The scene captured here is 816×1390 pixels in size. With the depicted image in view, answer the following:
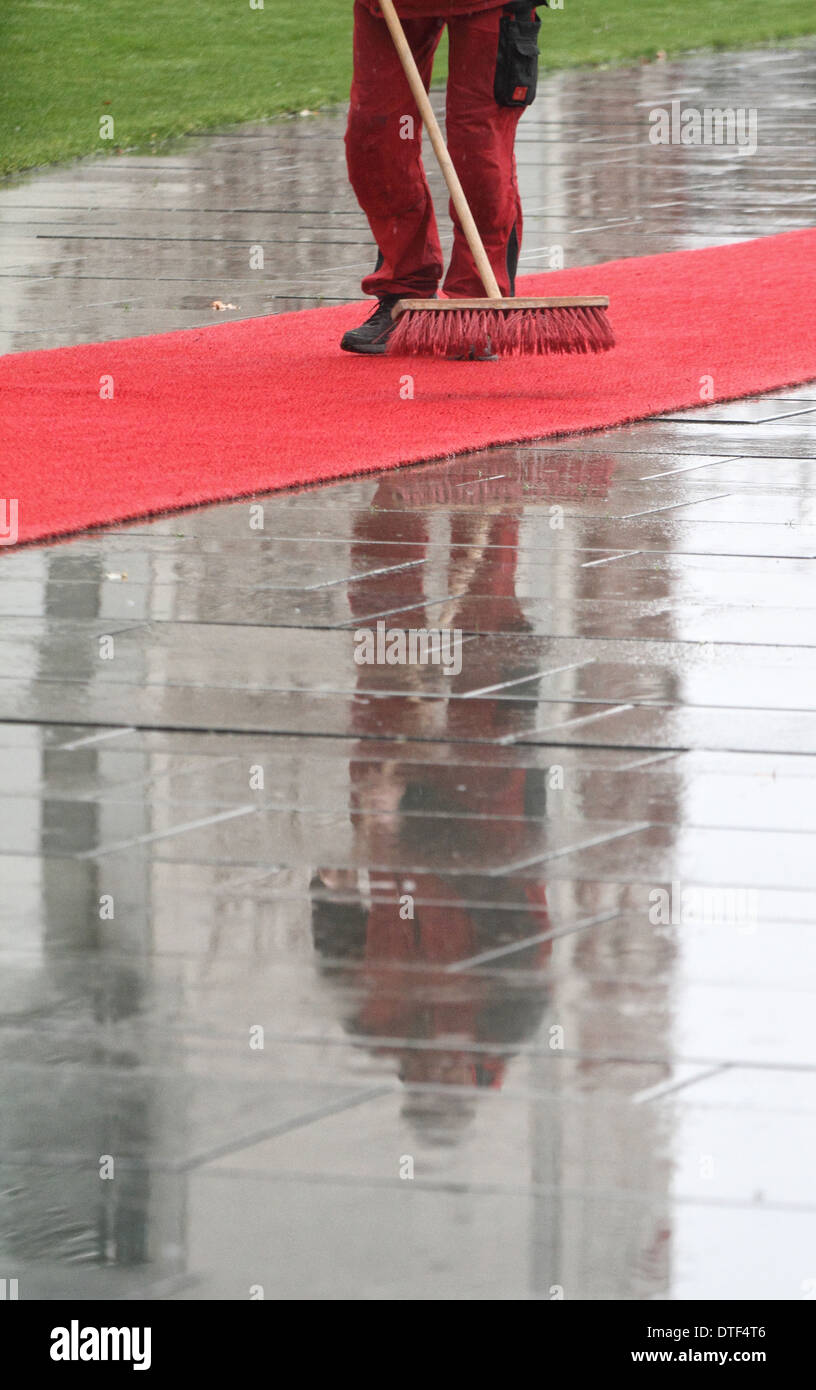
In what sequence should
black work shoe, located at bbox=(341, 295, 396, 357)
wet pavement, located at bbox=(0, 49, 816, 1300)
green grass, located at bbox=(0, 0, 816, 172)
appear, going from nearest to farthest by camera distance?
wet pavement, located at bbox=(0, 49, 816, 1300)
black work shoe, located at bbox=(341, 295, 396, 357)
green grass, located at bbox=(0, 0, 816, 172)

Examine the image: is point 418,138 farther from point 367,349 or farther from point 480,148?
point 367,349

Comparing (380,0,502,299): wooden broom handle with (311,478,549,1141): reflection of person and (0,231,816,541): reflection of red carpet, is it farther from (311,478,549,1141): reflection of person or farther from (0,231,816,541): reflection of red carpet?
(311,478,549,1141): reflection of person

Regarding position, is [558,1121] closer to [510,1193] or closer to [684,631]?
[510,1193]

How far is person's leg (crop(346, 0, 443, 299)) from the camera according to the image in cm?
750

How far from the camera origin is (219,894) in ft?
10.4

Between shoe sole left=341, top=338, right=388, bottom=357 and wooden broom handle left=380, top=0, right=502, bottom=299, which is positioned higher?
wooden broom handle left=380, top=0, right=502, bottom=299

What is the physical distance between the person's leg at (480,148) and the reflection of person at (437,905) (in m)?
3.54

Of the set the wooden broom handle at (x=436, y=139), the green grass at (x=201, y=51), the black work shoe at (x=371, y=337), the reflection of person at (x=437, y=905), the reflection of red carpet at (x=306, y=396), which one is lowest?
the reflection of person at (x=437, y=905)

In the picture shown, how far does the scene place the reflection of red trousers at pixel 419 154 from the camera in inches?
295

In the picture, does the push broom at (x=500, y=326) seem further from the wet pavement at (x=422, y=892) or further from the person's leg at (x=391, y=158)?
the person's leg at (x=391, y=158)

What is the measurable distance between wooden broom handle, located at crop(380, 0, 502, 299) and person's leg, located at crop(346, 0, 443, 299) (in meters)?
0.18

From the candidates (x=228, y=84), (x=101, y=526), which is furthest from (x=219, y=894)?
(x=228, y=84)

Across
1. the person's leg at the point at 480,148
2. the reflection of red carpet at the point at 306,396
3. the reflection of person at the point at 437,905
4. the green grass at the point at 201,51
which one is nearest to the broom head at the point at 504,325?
the reflection of red carpet at the point at 306,396

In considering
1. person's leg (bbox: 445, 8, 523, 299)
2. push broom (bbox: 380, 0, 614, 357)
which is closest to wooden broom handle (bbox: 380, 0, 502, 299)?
person's leg (bbox: 445, 8, 523, 299)
